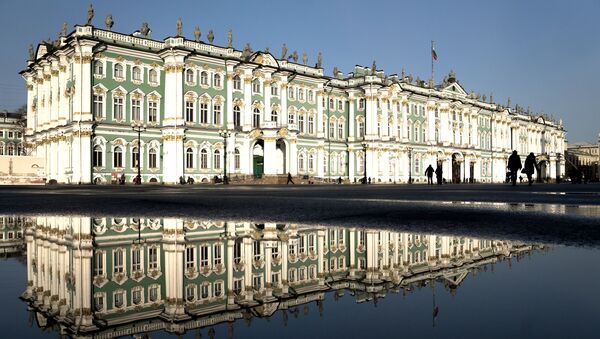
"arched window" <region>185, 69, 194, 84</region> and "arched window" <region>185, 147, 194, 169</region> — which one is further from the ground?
"arched window" <region>185, 69, 194, 84</region>

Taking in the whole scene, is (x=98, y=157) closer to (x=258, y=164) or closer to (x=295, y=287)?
(x=258, y=164)

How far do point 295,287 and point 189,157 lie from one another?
4849 centimetres

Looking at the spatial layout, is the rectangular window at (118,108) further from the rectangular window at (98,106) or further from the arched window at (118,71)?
the arched window at (118,71)

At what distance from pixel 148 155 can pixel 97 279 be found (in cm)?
4713

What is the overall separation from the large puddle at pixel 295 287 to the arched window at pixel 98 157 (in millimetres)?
42214

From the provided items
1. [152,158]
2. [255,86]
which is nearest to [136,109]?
[152,158]

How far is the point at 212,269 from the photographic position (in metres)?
4.02

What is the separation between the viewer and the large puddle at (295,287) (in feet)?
8.11

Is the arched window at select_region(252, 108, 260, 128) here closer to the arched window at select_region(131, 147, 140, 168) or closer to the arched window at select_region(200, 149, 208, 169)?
the arched window at select_region(200, 149, 208, 169)

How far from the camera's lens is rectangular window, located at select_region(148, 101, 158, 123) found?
4947 cm

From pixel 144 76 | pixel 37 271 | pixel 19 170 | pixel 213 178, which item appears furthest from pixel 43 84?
pixel 37 271

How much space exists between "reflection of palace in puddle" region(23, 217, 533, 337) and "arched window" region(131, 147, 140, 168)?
42.7 meters

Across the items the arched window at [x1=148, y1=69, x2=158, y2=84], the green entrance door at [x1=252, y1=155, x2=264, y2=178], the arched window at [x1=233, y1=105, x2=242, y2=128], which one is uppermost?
the arched window at [x1=148, y1=69, x2=158, y2=84]

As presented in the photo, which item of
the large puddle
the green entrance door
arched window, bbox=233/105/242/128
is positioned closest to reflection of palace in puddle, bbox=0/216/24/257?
the large puddle
